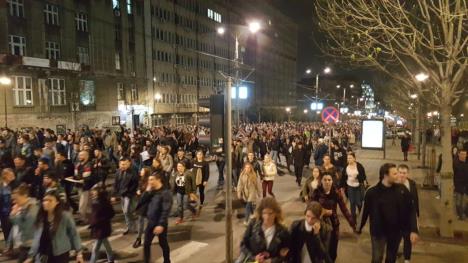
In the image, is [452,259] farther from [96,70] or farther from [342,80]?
[342,80]

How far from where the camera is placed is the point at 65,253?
5.95 m

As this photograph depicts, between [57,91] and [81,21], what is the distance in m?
8.00

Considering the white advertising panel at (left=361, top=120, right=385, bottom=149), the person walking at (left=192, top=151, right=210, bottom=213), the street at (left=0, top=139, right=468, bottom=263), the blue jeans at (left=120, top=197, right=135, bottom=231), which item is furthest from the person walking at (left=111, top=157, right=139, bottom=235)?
the white advertising panel at (left=361, top=120, right=385, bottom=149)

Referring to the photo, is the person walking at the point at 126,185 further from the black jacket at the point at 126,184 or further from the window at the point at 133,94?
the window at the point at 133,94

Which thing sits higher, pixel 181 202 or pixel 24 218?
pixel 24 218

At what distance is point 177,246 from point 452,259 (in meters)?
5.26

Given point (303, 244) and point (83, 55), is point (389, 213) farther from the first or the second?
point (83, 55)

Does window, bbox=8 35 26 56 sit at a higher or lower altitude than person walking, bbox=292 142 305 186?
higher

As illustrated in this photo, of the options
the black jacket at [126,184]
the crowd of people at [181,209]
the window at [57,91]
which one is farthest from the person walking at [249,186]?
the window at [57,91]

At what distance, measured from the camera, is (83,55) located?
137ft

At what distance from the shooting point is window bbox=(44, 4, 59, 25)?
37.6 m

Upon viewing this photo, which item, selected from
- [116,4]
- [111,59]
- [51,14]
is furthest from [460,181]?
[116,4]

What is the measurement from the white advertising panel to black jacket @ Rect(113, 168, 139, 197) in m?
14.4

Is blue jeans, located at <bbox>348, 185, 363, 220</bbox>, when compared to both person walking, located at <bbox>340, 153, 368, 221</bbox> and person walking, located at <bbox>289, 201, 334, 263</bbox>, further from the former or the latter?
person walking, located at <bbox>289, 201, 334, 263</bbox>
